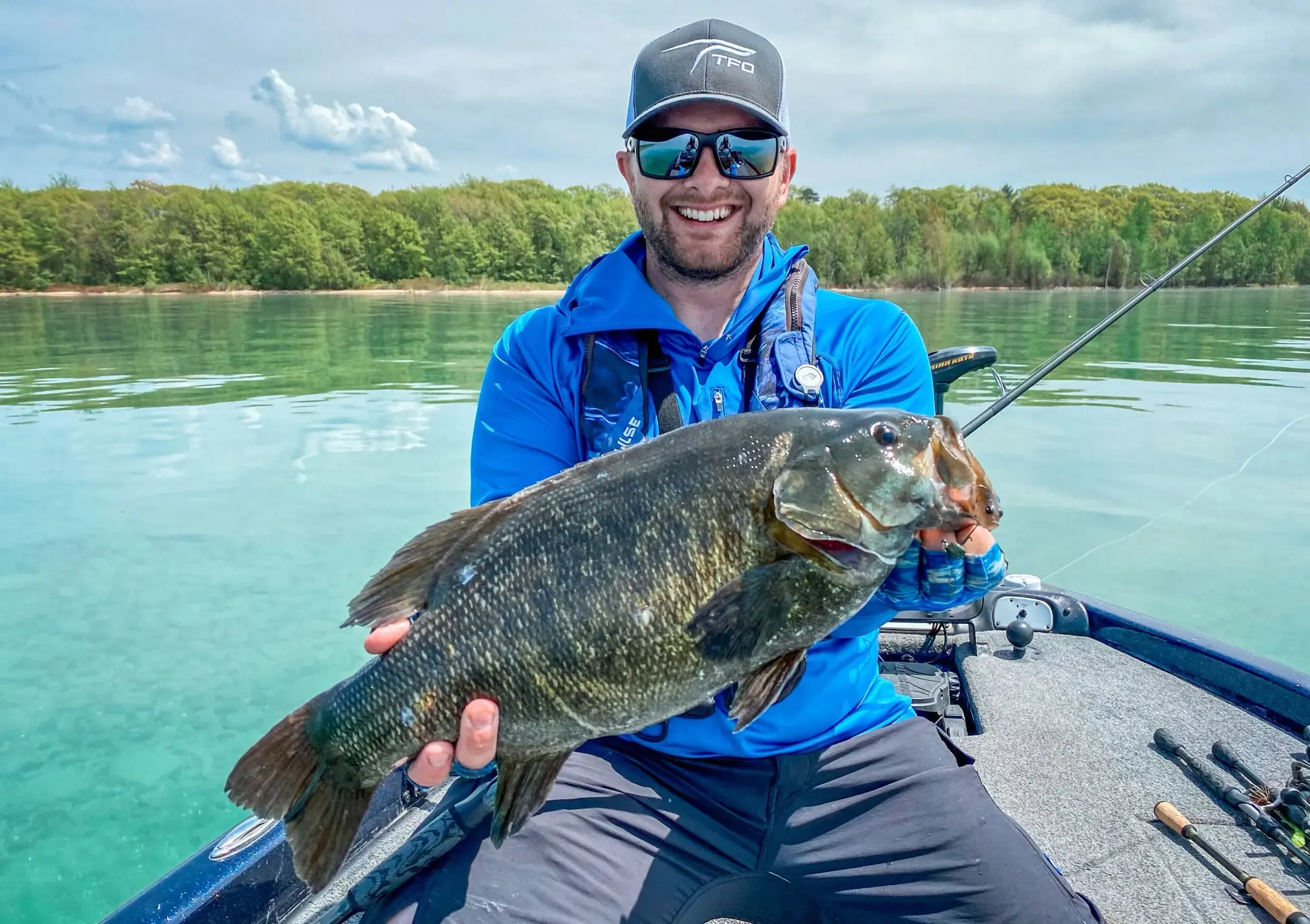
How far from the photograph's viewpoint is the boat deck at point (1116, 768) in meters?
2.68

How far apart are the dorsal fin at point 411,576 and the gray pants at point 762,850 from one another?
0.72 meters

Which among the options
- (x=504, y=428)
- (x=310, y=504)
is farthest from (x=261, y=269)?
(x=504, y=428)

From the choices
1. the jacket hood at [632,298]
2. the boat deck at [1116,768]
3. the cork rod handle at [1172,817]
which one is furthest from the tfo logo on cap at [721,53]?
the cork rod handle at [1172,817]

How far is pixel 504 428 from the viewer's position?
2.76 metres

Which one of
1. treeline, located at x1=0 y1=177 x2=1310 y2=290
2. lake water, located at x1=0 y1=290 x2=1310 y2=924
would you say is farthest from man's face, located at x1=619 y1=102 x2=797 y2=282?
treeline, located at x1=0 y1=177 x2=1310 y2=290

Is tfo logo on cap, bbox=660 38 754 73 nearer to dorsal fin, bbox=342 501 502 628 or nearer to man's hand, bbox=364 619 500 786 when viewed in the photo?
dorsal fin, bbox=342 501 502 628

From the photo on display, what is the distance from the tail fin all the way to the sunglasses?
198 centimetres

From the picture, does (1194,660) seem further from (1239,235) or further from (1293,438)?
(1239,235)

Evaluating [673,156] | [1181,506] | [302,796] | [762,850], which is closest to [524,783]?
[302,796]

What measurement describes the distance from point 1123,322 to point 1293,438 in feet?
78.6

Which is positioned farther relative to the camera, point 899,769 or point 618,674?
point 899,769

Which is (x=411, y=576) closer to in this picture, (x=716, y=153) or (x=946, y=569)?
(x=946, y=569)

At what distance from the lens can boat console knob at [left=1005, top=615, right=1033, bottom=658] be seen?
406 centimetres

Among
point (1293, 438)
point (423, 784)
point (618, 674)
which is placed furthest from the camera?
point (1293, 438)
